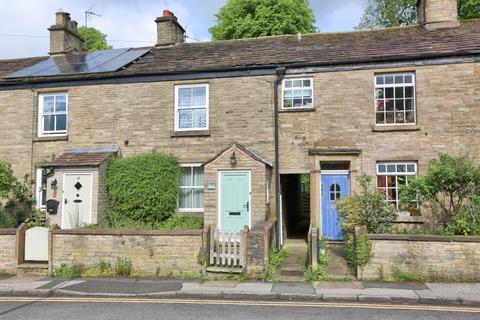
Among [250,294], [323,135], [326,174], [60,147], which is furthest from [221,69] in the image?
[250,294]

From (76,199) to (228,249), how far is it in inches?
259

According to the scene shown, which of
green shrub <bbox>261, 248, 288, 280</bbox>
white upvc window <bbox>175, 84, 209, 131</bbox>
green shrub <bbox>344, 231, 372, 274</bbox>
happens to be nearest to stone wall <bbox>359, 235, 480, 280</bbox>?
green shrub <bbox>344, 231, 372, 274</bbox>

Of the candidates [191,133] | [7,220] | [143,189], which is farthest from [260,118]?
[7,220]

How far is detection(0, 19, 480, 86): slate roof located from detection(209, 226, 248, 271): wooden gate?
21.5 feet

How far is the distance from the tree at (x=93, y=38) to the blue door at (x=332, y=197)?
30.0m

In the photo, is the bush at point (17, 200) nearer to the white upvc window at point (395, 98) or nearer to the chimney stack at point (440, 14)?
the white upvc window at point (395, 98)

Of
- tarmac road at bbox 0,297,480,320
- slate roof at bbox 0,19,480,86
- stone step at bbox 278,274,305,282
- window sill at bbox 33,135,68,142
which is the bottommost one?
tarmac road at bbox 0,297,480,320

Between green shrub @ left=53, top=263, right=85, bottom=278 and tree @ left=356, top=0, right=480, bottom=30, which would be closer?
green shrub @ left=53, top=263, right=85, bottom=278

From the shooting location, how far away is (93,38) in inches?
1486

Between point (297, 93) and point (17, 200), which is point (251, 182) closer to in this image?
point (297, 93)

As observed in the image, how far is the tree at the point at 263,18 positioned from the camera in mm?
27688

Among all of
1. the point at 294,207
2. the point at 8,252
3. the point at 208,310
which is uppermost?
the point at 294,207

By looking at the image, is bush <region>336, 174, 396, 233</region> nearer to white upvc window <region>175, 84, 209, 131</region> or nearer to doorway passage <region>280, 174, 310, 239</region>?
doorway passage <region>280, 174, 310, 239</region>

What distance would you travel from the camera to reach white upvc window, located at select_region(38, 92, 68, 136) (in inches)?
618
